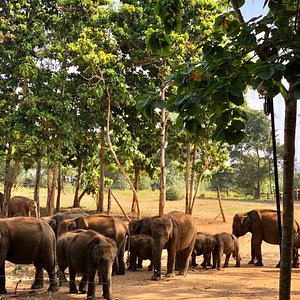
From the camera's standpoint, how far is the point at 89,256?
25.3 feet

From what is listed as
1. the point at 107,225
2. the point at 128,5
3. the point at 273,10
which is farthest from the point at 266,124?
the point at 273,10

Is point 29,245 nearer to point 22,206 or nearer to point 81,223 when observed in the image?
point 81,223

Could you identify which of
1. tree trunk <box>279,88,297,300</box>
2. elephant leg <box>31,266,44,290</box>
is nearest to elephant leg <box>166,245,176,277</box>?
elephant leg <box>31,266,44,290</box>

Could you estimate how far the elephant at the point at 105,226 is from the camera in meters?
11.5

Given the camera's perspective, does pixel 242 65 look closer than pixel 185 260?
Yes

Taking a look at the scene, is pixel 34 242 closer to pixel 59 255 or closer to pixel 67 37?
pixel 59 255

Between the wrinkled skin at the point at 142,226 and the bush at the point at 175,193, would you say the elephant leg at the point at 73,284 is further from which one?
the bush at the point at 175,193

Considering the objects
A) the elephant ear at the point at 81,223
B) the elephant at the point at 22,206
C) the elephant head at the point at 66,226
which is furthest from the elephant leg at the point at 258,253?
the elephant at the point at 22,206

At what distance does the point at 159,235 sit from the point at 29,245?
123 inches

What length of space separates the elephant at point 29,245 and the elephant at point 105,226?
8.86 ft

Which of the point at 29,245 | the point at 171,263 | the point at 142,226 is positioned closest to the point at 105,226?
the point at 142,226

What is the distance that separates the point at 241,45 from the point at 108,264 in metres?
5.42

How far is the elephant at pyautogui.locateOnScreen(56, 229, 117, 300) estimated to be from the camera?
747 cm

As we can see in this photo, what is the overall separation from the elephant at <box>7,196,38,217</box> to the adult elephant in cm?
1185
